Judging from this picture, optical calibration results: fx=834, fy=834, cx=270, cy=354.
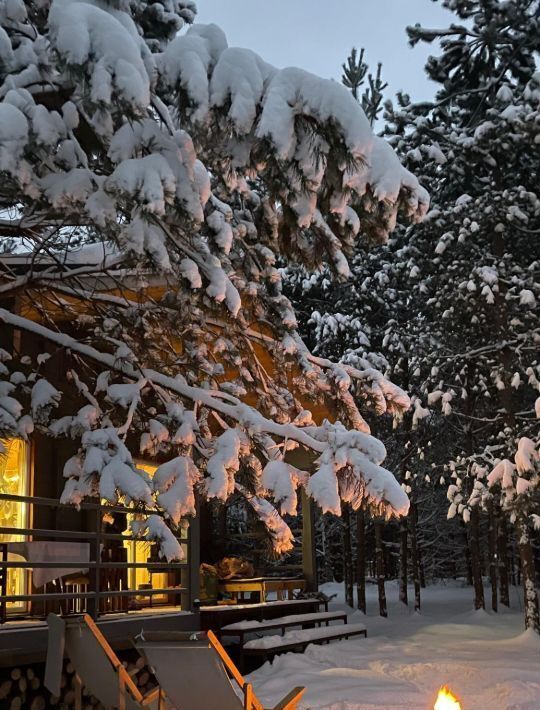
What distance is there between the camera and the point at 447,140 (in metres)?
15.5

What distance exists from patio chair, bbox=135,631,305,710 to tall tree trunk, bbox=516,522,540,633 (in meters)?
10.2

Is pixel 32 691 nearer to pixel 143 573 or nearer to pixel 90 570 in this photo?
pixel 90 570

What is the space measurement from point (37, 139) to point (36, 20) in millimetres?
1683

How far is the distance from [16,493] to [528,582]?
868 cm

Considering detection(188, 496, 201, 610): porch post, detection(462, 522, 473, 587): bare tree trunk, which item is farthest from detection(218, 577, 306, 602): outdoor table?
detection(462, 522, 473, 587): bare tree trunk

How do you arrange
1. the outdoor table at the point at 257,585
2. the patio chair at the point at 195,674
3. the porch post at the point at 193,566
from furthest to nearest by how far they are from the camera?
the outdoor table at the point at 257,585
the porch post at the point at 193,566
the patio chair at the point at 195,674

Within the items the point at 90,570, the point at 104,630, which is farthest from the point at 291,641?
the point at 104,630

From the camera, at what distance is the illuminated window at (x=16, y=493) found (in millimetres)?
9797

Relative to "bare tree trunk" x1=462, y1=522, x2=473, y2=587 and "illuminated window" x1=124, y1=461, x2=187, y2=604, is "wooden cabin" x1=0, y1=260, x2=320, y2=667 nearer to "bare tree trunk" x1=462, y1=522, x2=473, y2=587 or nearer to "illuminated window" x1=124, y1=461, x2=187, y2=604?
"illuminated window" x1=124, y1=461, x2=187, y2=604

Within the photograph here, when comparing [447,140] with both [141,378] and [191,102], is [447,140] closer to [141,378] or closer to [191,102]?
[141,378]

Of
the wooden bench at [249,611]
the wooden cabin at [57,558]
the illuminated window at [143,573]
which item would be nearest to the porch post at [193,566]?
the wooden cabin at [57,558]

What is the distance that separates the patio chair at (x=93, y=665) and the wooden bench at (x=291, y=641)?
473cm

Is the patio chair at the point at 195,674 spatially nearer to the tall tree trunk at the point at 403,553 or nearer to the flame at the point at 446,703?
the flame at the point at 446,703

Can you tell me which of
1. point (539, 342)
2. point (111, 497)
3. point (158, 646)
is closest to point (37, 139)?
point (111, 497)
